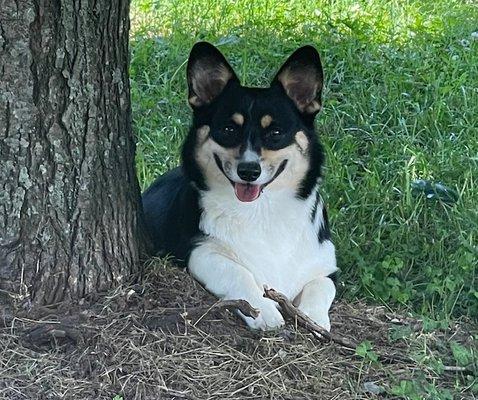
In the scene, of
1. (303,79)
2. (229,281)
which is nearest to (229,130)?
(303,79)

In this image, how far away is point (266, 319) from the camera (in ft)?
11.8

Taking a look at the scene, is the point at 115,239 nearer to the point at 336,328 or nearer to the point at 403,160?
the point at 336,328

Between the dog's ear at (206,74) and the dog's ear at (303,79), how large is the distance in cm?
21

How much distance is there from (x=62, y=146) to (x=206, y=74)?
2.58 feet

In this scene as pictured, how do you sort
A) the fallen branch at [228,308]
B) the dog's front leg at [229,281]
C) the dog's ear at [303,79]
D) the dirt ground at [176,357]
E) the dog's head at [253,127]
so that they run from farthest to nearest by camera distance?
the dog's ear at [303,79] → the dog's head at [253,127] → the dog's front leg at [229,281] → the fallen branch at [228,308] → the dirt ground at [176,357]

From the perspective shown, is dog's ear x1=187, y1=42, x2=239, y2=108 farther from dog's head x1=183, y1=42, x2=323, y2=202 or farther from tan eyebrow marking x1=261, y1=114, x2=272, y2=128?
tan eyebrow marking x1=261, y1=114, x2=272, y2=128

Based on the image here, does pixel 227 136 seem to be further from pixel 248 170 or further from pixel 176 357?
pixel 176 357

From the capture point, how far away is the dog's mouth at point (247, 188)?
3803mm

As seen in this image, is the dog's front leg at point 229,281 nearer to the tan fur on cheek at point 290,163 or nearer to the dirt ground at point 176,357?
the dirt ground at point 176,357

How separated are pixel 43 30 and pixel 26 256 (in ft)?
2.66

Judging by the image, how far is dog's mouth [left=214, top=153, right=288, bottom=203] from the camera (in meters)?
3.80

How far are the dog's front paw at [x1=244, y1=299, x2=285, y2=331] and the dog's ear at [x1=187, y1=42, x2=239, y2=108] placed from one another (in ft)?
2.95

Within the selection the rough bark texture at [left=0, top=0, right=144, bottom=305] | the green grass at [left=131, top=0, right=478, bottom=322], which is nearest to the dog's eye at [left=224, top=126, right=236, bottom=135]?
the rough bark texture at [left=0, top=0, right=144, bottom=305]

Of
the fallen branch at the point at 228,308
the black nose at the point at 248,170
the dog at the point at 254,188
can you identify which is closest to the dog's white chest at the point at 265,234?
the dog at the point at 254,188
